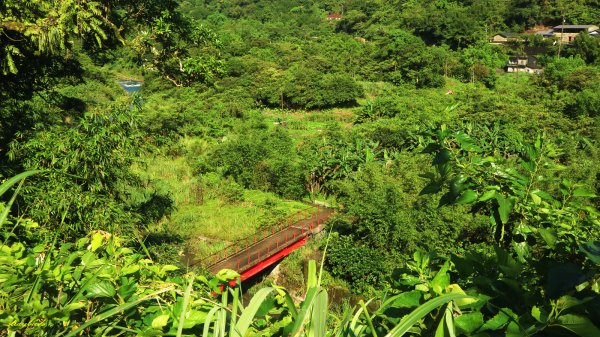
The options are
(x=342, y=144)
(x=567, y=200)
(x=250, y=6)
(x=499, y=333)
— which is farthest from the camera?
(x=250, y=6)

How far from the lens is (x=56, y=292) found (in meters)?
1.40

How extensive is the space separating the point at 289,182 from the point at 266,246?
4.87 meters

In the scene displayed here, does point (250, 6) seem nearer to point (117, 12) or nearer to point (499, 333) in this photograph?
point (117, 12)

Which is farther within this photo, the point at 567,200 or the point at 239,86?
the point at 239,86

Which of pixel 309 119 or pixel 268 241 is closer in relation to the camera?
pixel 268 241

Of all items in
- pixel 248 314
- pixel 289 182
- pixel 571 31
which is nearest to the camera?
pixel 248 314

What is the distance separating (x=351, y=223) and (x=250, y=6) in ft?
215

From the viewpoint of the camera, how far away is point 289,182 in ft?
53.3

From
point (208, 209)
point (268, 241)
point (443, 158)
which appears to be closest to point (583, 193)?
point (443, 158)

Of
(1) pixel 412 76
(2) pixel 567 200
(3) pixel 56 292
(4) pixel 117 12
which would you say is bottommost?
(1) pixel 412 76

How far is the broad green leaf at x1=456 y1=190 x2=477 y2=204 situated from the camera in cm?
140

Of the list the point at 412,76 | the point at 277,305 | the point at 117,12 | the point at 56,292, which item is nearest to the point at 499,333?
the point at 277,305

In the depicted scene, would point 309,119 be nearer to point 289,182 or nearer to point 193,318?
point 289,182

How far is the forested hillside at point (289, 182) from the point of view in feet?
3.93
